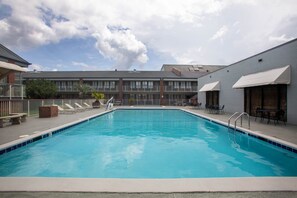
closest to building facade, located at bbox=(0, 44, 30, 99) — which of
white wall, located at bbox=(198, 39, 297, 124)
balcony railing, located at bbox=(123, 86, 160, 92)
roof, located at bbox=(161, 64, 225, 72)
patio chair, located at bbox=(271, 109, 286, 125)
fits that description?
patio chair, located at bbox=(271, 109, 286, 125)

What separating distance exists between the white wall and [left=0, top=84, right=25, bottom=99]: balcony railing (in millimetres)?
16970

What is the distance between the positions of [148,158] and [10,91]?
465 inches

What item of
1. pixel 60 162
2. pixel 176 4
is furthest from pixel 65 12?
pixel 60 162

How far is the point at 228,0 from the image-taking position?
11.2 metres

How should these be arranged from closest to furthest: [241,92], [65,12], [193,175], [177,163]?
1. [193,175]
2. [177,163]
3. [65,12]
4. [241,92]

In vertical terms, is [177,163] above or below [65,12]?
below

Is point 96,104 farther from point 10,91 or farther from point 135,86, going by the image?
point 10,91

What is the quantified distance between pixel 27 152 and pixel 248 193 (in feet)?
22.1

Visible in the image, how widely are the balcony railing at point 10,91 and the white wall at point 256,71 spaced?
55.7 ft

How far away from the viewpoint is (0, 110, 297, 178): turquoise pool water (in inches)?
219

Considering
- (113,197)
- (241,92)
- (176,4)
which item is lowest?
(113,197)

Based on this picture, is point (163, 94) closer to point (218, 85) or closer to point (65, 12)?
point (218, 85)

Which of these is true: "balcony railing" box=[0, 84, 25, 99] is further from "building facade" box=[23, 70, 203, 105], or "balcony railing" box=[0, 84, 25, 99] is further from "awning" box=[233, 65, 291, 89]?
"building facade" box=[23, 70, 203, 105]

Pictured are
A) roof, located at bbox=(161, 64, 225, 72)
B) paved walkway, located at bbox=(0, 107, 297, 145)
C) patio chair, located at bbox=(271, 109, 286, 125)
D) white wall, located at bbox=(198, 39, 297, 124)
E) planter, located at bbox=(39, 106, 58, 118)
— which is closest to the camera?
paved walkway, located at bbox=(0, 107, 297, 145)
